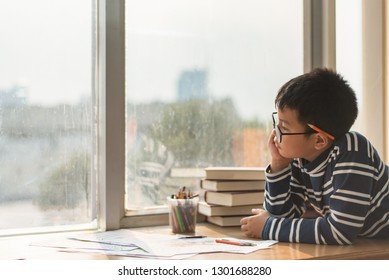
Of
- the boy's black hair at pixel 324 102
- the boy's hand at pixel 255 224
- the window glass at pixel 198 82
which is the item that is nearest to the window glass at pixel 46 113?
the window glass at pixel 198 82

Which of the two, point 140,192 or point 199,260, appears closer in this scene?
point 199,260

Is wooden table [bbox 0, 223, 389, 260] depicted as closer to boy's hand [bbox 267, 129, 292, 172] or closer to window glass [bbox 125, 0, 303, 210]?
boy's hand [bbox 267, 129, 292, 172]

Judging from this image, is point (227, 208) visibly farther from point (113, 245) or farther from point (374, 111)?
point (374, 111)

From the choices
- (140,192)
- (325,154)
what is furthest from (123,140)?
(325,154)

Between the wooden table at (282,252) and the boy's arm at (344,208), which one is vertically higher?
the boy's arm at (344,208)

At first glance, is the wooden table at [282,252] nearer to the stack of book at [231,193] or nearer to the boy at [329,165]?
the boy at [329,165]

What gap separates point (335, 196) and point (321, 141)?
0.48 feet

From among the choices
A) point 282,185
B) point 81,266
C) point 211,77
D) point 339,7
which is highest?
point 339,7

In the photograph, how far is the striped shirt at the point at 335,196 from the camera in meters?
1.13

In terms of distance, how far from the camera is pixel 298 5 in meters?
1.68

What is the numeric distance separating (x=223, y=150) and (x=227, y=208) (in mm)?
236

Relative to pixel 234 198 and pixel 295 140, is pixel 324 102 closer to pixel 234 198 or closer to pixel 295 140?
pixel 295 140

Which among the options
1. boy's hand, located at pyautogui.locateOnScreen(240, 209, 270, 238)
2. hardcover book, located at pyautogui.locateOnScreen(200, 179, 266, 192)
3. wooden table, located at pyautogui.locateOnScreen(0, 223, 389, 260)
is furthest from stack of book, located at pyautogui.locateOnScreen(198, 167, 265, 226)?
wooden table, located at pyautogui.locateOnScreen(0, 223, 389, 260)

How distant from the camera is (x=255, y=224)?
49.2 inches
